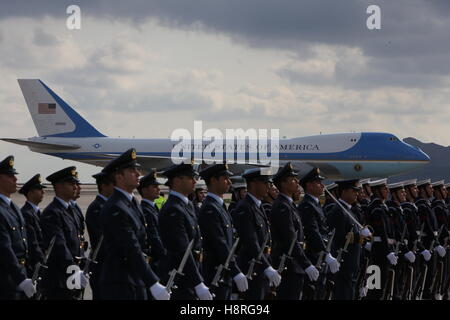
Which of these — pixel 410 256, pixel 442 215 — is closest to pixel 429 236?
pixel 442 215

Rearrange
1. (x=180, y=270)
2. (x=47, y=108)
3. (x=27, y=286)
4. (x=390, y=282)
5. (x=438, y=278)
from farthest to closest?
(x=47, y=108), (x=438, y=278), (x=390, y=282), (x=180, y=270), (x=27, y=286)

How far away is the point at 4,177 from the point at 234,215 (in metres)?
2.37

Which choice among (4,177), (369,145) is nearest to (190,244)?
(4,177)

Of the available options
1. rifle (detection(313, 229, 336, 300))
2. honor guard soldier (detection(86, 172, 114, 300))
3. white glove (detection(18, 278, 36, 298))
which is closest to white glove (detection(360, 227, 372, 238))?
rifle (detection(313, 229, 336, 300))

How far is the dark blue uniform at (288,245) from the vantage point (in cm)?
960

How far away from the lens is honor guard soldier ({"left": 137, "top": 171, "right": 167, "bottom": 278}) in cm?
964

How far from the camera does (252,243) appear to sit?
29.5ft

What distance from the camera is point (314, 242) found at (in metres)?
10.2

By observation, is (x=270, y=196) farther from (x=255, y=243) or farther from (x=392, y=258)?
(x=255, y=243)

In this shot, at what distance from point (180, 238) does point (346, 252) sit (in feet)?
12.2

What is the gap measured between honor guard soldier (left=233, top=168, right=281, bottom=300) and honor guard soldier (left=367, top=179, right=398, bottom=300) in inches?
131
